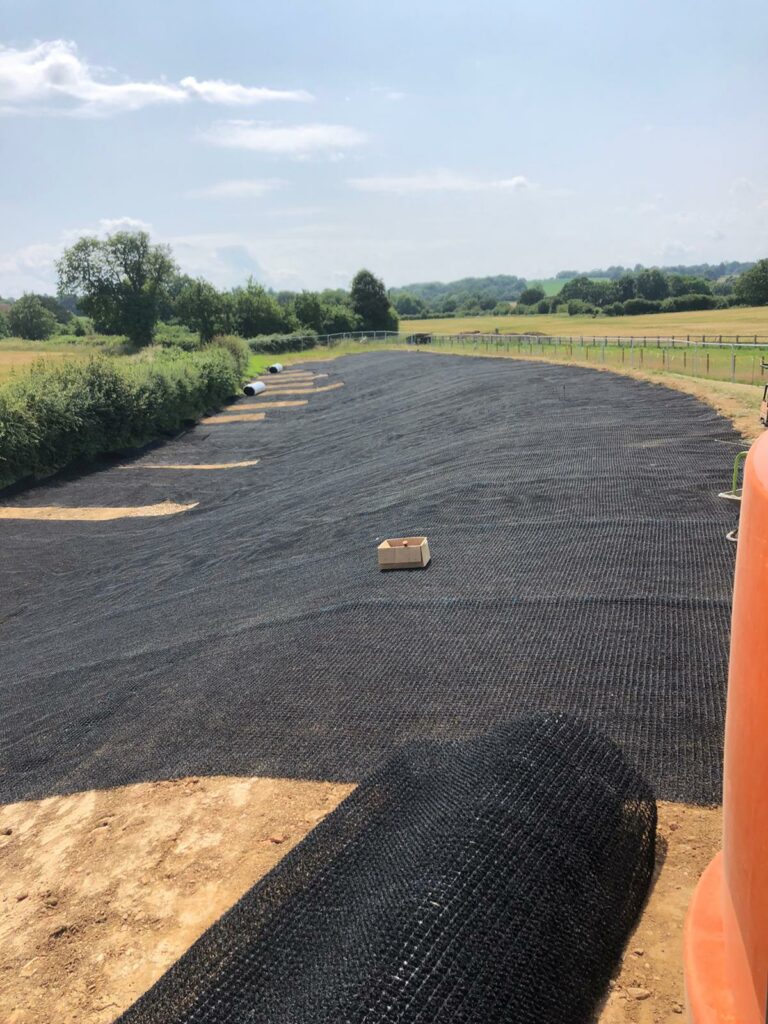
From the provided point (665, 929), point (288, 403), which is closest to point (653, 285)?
point (288, 403)

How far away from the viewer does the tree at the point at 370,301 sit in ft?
245

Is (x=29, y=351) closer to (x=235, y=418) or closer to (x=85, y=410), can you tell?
(x=235, y=418)

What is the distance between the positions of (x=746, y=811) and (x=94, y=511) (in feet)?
58.5

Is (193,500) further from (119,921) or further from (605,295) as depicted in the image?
(605,295)

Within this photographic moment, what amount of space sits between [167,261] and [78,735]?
2608 inches

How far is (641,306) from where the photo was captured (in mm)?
78000

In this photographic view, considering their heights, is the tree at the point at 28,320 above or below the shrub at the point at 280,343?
above

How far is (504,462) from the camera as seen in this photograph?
473 inches

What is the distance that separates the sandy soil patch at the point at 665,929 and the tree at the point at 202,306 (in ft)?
216

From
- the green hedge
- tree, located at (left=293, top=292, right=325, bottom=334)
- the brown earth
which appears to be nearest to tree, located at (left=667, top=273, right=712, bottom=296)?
tree, located at (left=293, top=292, right=325, bottom=334)

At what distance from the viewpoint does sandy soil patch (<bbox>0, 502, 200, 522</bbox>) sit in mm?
17359

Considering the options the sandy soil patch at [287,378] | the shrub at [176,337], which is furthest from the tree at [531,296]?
the sandy soil patch at [287,378]

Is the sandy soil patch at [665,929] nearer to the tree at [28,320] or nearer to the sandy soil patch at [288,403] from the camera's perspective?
the sandy soil patch at [288,403]

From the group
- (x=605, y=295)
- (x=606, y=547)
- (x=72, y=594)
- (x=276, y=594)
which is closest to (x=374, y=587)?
(x=276, y=594)
